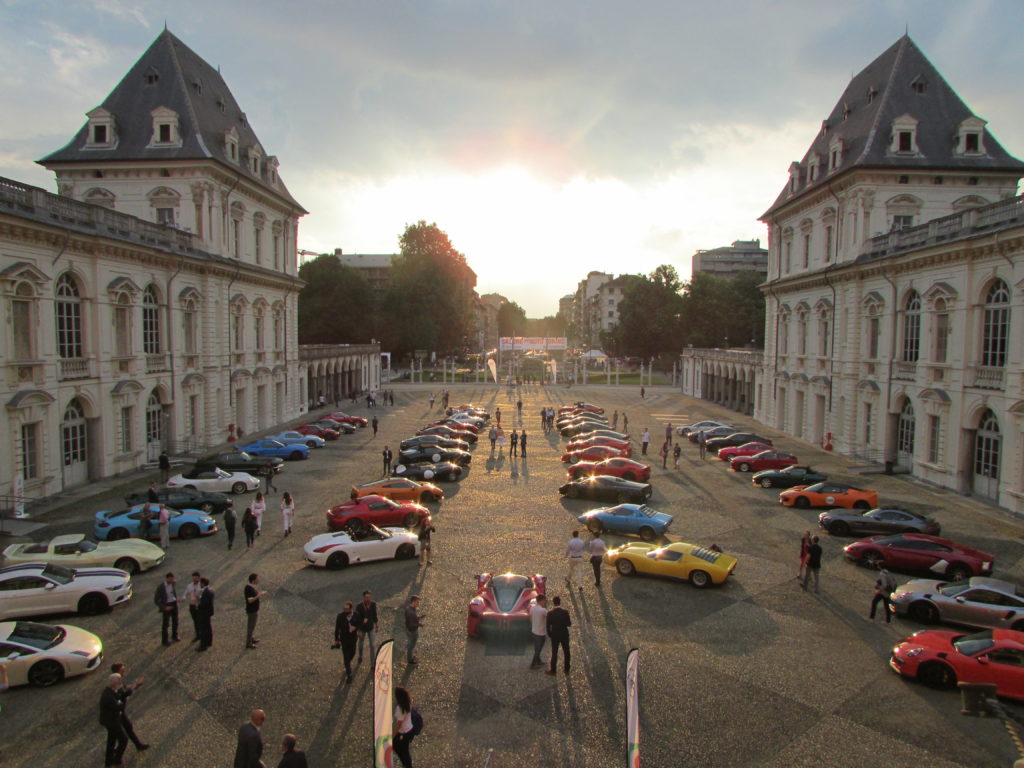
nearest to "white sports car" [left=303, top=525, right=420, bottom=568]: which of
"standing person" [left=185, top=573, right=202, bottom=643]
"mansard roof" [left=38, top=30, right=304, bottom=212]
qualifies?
"standing person" [left=185, top=573, right=202, bottom=643]

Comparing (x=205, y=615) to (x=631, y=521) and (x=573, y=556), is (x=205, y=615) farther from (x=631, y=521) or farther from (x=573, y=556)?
(x=631, y=521)

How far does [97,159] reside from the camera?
3578 centimetres

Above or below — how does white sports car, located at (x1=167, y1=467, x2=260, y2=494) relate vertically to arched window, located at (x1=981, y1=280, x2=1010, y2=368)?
below

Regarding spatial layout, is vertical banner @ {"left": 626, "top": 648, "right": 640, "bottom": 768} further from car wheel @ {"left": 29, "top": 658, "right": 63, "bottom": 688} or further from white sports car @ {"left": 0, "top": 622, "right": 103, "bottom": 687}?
car wheel @ {"left": 29, "top": 658, "right": 63, "bottom": 688}

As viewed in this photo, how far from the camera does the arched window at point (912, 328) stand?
3022 cm

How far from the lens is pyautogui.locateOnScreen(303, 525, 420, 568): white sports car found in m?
17.7

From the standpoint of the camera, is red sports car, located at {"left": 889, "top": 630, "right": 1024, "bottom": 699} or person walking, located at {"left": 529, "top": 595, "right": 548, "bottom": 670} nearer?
red sports car, located at {"left": 889, "top": 630, "right": 1024, "bottom": 699}

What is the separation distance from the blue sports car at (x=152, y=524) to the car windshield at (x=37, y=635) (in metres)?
7.52

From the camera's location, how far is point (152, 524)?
19719 mm

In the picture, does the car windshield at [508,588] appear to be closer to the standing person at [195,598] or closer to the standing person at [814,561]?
the standing person at [195,598]

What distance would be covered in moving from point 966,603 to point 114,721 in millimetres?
16271

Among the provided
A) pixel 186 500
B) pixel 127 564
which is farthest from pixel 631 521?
pixel 186 500

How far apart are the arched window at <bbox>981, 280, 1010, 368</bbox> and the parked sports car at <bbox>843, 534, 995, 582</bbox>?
33.9ft

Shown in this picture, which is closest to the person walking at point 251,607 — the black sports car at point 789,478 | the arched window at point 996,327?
the black sports car at point 789,478
